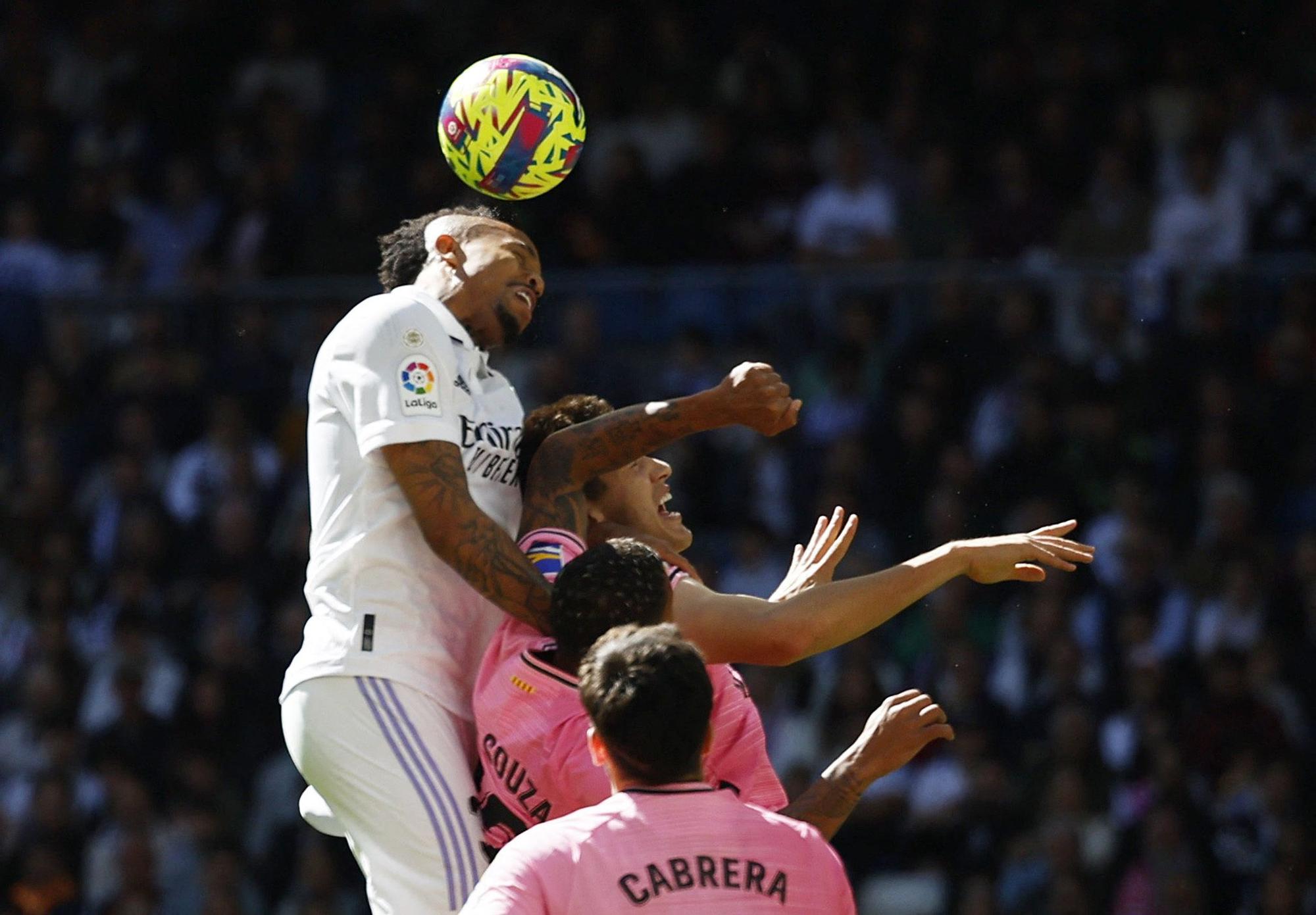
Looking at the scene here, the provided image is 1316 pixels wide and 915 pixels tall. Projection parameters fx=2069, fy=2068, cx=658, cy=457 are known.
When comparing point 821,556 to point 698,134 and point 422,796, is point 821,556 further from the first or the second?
point 698,134

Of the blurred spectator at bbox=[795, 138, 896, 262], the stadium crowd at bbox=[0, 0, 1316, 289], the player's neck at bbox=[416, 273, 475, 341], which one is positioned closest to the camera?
the player's neck at bbox=[416, 273, 475, 341]

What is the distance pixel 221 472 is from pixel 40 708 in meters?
1.59

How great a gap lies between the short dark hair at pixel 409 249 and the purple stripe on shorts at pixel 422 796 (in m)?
1.22

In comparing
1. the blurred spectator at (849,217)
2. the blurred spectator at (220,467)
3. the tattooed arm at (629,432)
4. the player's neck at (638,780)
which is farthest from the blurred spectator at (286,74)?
the player's neck at (638,780)

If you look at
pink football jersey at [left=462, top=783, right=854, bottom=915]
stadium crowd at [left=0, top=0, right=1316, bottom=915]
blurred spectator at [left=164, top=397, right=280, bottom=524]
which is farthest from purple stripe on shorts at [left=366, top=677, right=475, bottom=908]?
blurred spectator at [left=164, top=397, right=280, bottom=524]

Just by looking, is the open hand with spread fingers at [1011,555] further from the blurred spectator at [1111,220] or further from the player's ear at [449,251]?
the blurred spectator at [1111,220]

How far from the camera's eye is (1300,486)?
1024 centimetres

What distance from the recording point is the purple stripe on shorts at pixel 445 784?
185 inches

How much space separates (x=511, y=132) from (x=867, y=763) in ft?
6.40

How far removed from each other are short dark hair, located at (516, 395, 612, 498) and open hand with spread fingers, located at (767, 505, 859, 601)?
0.55 meters

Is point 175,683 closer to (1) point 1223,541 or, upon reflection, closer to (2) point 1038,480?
(2) point 1038,480

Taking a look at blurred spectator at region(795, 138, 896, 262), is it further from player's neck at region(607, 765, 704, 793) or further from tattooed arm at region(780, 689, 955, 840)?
player's neck at region(607, 765, 704, 793)

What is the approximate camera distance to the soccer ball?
548cm

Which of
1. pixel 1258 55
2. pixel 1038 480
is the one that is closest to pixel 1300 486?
pixel 1038 480
